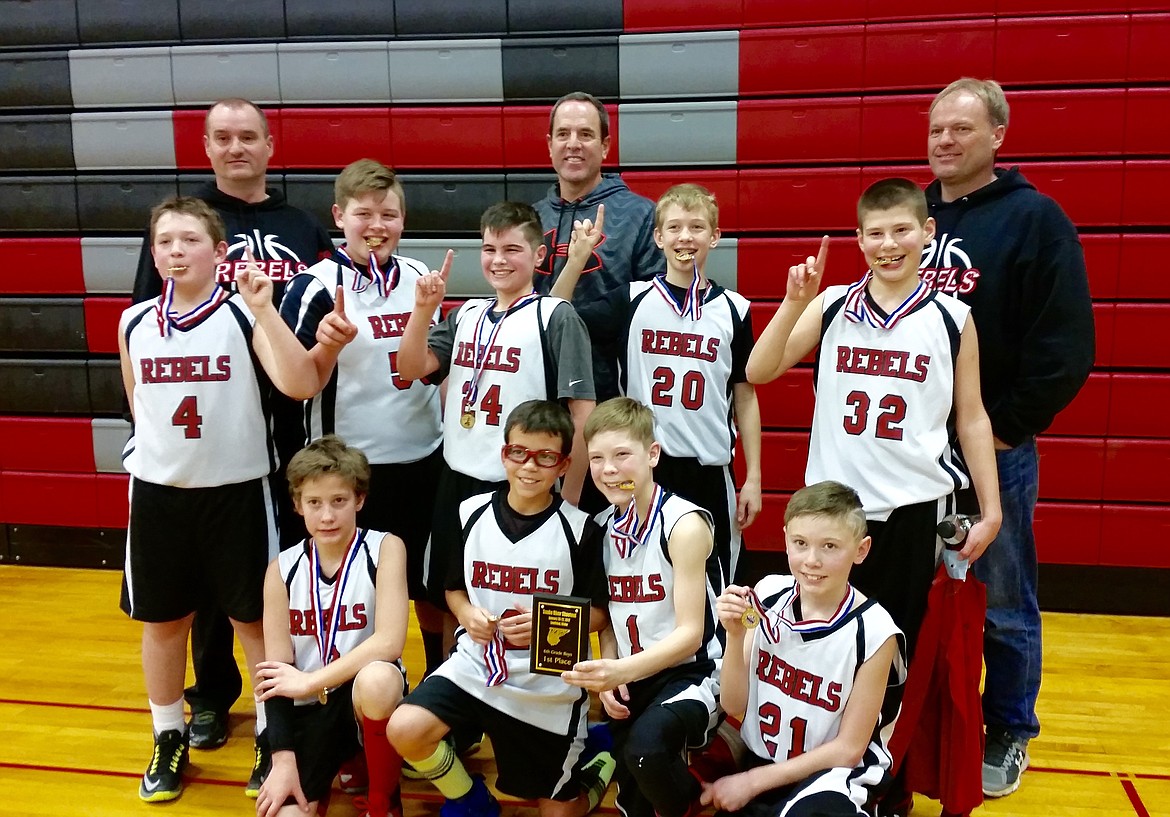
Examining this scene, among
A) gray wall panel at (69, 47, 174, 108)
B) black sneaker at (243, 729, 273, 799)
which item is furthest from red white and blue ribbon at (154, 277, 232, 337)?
gray wall panel at (69, 47, 174, 108)

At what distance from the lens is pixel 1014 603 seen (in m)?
2.70

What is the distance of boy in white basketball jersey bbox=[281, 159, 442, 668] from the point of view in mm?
2654

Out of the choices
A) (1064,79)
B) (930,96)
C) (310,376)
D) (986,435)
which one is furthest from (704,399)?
(1064,79)

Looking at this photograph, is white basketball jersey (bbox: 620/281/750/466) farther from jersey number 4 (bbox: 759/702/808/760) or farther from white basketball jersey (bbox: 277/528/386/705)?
white basketball jersey (bbox: 277/528/386/705)

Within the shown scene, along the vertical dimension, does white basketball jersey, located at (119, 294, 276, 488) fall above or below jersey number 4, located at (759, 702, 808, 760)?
above

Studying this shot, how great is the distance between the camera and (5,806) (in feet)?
8.49

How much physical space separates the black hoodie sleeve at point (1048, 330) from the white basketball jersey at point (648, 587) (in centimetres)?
97

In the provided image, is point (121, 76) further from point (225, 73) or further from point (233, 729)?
point (233, 729)

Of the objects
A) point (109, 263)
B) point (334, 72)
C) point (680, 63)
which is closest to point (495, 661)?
point (680, 63)

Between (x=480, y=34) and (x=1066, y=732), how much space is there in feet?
12.4

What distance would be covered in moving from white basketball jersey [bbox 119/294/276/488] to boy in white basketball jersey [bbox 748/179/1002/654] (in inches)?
60.2

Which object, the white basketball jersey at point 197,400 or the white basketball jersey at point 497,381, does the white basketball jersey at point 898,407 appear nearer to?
the white basketball jersey at point 497,381

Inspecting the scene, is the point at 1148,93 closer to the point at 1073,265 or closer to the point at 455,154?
the point at 1073,265

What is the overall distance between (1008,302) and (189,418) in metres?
2.37
